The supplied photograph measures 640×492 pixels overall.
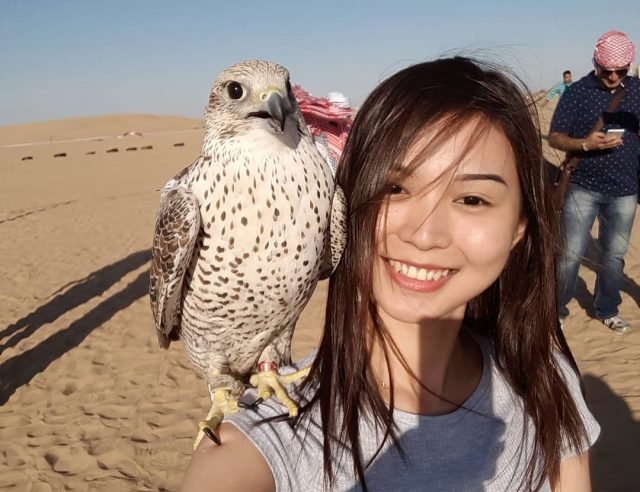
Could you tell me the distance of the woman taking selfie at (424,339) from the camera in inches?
52.1

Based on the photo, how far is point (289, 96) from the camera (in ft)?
6.08

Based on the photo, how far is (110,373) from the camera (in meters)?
5.56

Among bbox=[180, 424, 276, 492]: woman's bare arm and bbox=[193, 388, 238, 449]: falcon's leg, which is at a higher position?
bbox=[180, 424, 276, 492]: woman's bare arm

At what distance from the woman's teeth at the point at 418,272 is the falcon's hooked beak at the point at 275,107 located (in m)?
0.60

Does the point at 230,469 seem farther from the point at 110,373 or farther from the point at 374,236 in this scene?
the point at 110,373

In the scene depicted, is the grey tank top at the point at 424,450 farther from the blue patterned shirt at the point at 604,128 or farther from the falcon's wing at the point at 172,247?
the blue patterned shirt at the point at 604,128

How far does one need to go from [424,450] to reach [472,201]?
25.2 inches

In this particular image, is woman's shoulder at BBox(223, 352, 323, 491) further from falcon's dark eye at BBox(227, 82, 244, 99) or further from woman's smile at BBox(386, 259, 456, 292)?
falcon's dark eye at BBox(227, 82, 244, 99)

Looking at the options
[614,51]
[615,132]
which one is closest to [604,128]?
[615,132]

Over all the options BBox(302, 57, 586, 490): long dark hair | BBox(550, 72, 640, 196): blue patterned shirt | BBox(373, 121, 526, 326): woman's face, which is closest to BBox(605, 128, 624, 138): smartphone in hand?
BBox(550, 72, 640, 196): blue patterned shirt

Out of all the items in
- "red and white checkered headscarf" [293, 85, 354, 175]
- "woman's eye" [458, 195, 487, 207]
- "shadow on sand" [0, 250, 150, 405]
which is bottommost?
"shadow on sand" [0, 250, 150, 405]

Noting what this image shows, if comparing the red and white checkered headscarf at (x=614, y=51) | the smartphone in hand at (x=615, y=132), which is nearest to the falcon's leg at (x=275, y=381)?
the smartphone in hand at (x=615, y=132)

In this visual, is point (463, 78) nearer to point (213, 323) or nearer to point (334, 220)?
point (334, 220)

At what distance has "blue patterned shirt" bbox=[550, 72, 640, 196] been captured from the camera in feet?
14.7
